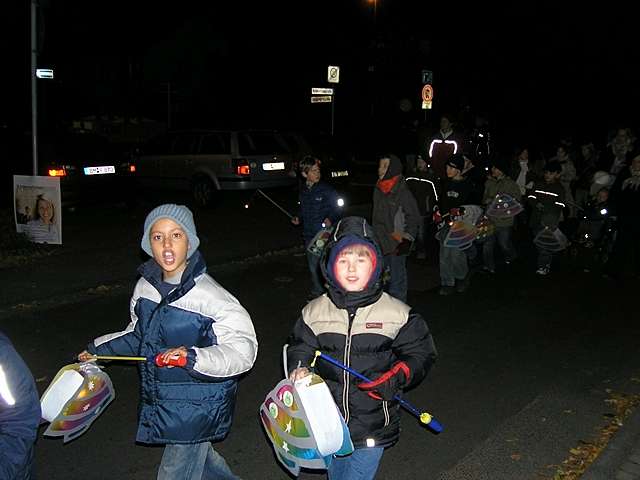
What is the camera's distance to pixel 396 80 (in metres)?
37.7

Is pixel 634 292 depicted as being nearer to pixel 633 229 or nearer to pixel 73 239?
pixel 633 229

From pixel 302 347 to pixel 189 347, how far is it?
1.64 ft

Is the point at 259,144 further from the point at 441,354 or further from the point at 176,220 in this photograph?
the point at 176,220

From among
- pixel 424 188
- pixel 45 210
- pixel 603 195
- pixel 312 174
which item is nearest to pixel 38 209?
pixel 45 210

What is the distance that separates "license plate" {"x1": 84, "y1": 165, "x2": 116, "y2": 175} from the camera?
551 inches

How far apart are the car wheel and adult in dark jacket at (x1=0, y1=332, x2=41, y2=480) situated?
13.5 metres

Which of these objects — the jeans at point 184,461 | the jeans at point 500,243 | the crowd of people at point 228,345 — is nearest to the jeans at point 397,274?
the jeans at point 500,243

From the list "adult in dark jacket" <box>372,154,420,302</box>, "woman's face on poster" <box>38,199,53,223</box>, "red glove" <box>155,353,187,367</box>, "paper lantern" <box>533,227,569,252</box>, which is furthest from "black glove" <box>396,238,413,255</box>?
"woman's face on poster" <box>38,199,53,223</box>

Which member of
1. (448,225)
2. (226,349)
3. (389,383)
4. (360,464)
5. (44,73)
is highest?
(44,73)

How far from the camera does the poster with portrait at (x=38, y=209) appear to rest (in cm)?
1073

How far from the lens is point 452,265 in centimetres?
920

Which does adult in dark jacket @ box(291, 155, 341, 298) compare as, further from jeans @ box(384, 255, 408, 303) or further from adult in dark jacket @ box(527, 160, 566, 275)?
adult in dark jacket @ box(527, 160, 566, 275)

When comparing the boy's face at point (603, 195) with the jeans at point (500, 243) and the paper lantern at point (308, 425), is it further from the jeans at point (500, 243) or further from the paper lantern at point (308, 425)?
the paper lantern at point (308, 425)

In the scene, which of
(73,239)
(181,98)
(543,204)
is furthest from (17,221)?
(181,98)
